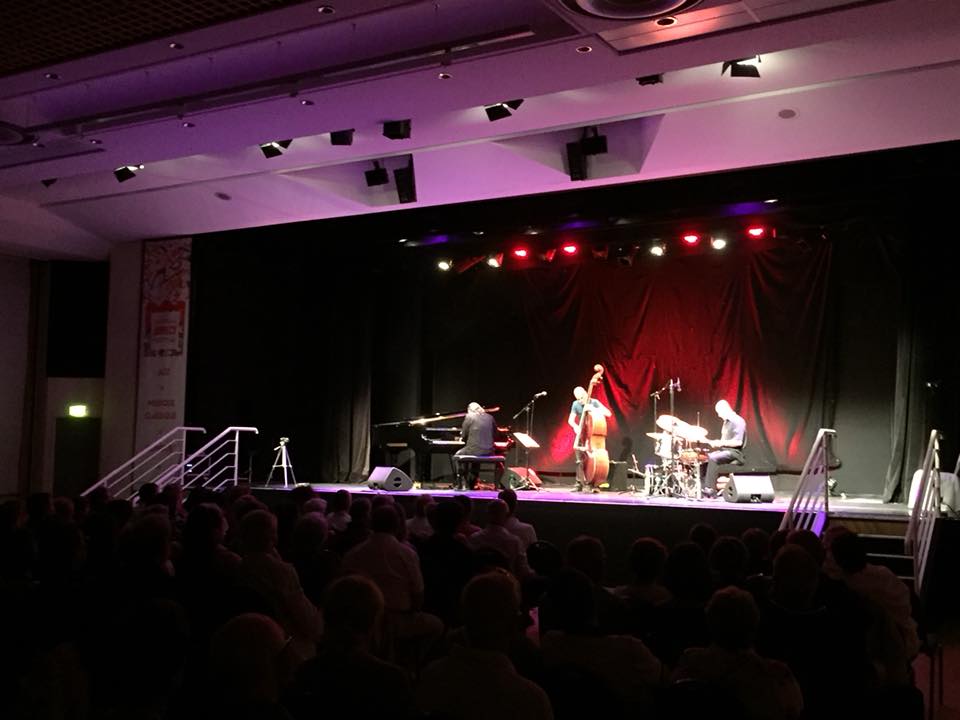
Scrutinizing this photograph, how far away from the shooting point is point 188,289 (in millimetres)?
13516

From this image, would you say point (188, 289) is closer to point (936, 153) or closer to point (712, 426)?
point (712, 426)

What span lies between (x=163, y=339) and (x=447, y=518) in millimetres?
9834

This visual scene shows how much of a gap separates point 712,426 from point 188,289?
25.8ft

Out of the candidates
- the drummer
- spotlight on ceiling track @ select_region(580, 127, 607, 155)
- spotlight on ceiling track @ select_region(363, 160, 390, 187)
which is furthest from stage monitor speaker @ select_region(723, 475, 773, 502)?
spotlight on ceiling track @ select_region(363, 160, 390, 187)

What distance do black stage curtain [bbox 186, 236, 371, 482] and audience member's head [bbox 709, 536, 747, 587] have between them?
1003 centimetres

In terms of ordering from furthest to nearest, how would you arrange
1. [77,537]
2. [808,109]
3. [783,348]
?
[783,348]
[808,109]
[77,537]

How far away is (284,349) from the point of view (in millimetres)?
14031

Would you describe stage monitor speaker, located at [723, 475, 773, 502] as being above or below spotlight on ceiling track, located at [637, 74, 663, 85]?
below

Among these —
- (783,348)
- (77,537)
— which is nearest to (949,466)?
(783,348)

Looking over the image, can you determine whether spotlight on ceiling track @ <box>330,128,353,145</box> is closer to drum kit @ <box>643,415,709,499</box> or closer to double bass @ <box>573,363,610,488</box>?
double bass @ <box>573,363,610,488</box>

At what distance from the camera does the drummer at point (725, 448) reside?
11.1m

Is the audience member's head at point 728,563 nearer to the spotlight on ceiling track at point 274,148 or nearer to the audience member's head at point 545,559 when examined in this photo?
the audience member's head at point 545,559

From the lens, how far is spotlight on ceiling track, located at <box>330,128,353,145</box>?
30.7ft

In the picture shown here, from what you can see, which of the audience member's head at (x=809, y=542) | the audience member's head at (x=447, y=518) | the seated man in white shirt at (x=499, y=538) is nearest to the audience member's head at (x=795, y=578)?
the audience member's head at (x=809, y=542)
